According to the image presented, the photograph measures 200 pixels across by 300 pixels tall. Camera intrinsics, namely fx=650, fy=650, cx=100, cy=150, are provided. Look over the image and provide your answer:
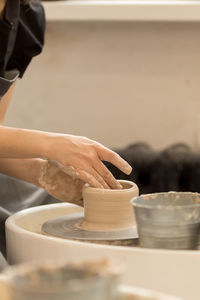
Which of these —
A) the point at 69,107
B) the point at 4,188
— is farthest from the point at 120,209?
the point at 69,107

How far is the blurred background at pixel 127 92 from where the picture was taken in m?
2.74

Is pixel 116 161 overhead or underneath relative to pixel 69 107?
overhead

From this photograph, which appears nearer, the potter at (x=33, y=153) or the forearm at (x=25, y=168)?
the potter at (x=33, y=153)

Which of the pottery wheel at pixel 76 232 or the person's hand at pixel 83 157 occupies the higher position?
the person's hand at pixel 83 157

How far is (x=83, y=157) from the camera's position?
1398 mm

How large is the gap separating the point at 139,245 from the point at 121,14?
141 cm

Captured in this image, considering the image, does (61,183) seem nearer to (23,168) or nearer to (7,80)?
(23,168)

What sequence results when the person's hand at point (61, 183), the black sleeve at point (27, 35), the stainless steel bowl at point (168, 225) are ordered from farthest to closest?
the black sleeve at point (27, 35)
the person's hand at point (61, 183)
the stainless steel bowl at point (168, 225)

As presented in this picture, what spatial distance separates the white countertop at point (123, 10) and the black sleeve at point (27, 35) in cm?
67

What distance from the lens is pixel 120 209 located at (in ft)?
4.73

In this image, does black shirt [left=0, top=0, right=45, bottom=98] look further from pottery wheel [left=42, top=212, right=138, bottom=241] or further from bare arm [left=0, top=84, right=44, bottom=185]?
pottery wheel [left=42, top=212, right=138, bottom=241]

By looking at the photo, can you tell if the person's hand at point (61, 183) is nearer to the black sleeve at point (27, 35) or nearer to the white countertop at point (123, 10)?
the black sleeve at point (27, 35)

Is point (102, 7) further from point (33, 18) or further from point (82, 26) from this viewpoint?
point (33, 18)

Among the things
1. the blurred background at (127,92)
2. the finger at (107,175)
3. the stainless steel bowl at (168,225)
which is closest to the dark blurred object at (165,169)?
the blurred background at (127,92)
